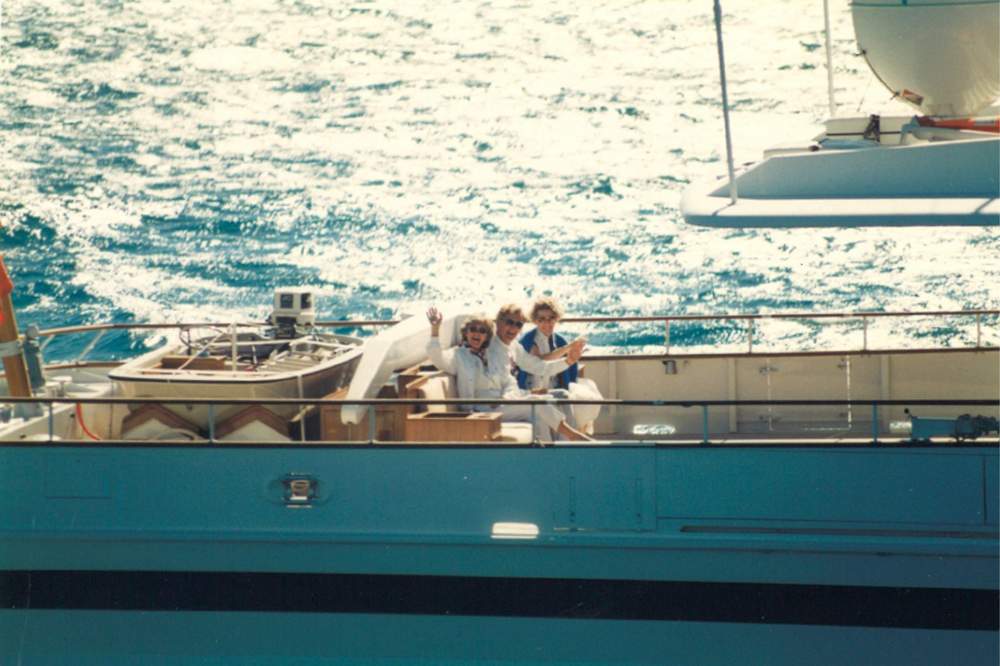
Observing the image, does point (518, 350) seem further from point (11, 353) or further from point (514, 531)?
point (11, 353)

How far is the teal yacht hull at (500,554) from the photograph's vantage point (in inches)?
331

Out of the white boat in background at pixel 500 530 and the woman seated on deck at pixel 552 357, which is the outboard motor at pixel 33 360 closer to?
the white boat in background at pixel 500 530

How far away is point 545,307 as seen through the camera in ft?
30.6

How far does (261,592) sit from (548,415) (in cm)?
187

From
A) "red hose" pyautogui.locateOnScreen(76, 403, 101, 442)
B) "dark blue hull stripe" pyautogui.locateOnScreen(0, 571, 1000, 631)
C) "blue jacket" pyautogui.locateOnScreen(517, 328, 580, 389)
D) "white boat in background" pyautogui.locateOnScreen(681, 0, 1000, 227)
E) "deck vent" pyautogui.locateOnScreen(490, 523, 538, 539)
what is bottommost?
"dark blue hull stripe" pyautogui.locateOnScreen(0, 571, 1000, 631)

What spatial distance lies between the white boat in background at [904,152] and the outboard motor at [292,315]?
103 inches

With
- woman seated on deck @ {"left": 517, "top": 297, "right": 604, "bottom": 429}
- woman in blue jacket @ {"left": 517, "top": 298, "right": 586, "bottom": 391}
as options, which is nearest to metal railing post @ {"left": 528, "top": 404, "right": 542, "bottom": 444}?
woman seated on deck @ {"left": 517, "top": 297, "right": 604, "bottom": 429}

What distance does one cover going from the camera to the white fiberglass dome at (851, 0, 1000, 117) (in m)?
9.37

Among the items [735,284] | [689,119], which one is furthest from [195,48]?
[735,284]

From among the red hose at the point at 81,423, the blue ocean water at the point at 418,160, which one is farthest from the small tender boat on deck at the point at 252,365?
the blue ocean water at the point at 418,160

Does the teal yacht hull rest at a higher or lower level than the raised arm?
lower

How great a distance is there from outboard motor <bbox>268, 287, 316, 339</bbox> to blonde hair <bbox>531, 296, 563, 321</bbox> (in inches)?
64.0

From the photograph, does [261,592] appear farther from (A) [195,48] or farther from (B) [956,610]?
(A) [195,48]

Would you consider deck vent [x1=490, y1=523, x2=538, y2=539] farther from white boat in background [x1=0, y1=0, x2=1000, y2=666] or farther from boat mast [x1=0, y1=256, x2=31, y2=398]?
boat mast [x1=0, y1=256, x2=31, y2=398]
